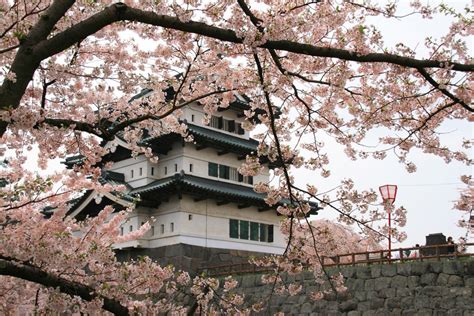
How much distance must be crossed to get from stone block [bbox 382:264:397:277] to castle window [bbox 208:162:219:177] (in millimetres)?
9369

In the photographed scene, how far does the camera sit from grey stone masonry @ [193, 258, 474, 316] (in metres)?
12.0

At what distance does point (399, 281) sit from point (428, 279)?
756mm

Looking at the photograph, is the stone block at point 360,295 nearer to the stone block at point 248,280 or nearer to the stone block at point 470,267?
the stone block at point 470,267

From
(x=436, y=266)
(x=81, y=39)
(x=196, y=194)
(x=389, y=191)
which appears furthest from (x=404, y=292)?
(x=81, y=39)

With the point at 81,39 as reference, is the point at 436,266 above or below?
below

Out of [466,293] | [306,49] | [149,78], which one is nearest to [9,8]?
[149,78]

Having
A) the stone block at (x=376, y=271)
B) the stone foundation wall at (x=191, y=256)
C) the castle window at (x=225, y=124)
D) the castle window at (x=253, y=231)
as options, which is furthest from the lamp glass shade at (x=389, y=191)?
the castle window at (x=225, y=124)

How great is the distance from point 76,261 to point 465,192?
19.7 ft

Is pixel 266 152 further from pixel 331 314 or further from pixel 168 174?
pixel 168 174

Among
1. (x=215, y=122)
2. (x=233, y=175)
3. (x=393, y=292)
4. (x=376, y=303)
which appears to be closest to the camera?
(x=393, y=292)

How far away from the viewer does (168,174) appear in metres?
21.2

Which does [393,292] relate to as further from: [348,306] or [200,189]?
[200,189]

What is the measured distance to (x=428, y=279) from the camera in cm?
1255

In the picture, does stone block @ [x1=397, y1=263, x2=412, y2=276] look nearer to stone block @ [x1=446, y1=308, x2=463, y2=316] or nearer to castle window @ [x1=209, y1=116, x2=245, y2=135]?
stone block @ [x1=446, y1=308, x2=463, y2=316]
